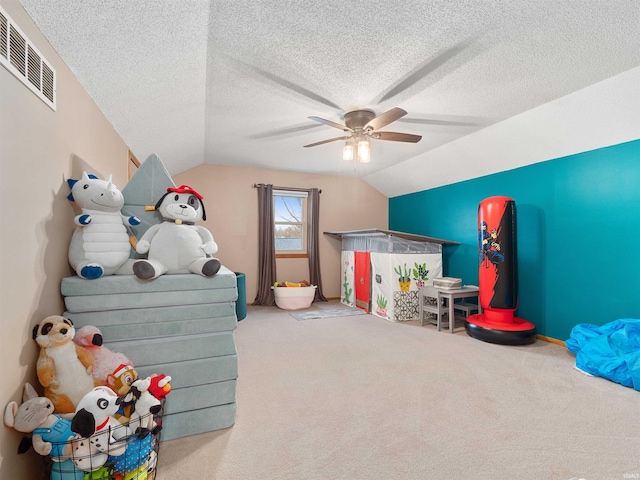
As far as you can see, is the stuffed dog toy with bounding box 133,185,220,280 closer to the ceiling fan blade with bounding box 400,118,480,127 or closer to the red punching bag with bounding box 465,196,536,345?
the ceiling fan blade with bounding box 400,118,480,127

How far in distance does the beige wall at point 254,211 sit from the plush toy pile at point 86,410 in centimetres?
380

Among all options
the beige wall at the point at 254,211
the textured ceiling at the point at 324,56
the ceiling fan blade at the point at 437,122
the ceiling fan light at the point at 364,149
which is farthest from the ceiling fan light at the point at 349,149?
the beige wall at the point at 254,211

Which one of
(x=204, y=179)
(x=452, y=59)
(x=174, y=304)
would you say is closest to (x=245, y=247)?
(x=204, y=179)

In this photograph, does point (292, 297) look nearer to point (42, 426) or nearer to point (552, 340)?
point (552, 340)

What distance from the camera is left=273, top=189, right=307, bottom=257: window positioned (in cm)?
568

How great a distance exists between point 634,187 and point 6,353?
4454 mm

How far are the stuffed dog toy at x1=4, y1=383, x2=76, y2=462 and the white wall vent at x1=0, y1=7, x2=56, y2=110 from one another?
1238mm

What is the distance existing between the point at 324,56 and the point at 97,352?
2195mm

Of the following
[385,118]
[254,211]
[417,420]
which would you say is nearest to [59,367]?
[417,420]

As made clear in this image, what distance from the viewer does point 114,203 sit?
1.70m

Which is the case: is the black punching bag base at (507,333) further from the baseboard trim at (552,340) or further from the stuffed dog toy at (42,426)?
the stuffed dog toy at (42,426)

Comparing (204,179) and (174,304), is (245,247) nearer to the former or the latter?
(204,179)

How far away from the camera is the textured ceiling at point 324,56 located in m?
1.63

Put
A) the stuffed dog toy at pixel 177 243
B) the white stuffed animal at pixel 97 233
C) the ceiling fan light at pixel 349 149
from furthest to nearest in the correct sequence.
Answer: the ceiling fan light at pixel 349 149 → the stuffed dog toy at pixel 177 243 → the white stuffed animal at pixel 97 233
